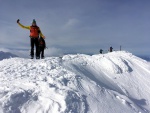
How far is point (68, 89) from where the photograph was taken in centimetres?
694

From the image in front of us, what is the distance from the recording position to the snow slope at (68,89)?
5926 mm

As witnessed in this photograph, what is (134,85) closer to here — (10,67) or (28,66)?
(28,66)

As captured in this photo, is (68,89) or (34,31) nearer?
(68,89)

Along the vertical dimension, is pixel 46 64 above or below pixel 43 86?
above

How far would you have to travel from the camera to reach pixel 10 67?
902 cm

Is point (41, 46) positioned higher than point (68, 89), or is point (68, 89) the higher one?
point (41, 46)

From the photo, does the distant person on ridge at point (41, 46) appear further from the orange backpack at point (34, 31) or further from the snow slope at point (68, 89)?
the snow slope at point (68, 89)

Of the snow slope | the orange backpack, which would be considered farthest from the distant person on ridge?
the snow slope

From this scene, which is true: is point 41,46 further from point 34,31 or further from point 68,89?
point 68,89

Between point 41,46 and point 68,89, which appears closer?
point 68,89

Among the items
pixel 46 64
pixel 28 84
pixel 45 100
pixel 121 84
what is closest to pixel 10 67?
pixel 46 64

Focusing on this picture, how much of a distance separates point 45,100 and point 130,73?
7.17 metres

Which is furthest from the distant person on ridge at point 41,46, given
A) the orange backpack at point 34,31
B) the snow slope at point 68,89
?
the snow slope at point 68,89

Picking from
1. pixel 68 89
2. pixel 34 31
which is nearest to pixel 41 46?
pixel 34 31
